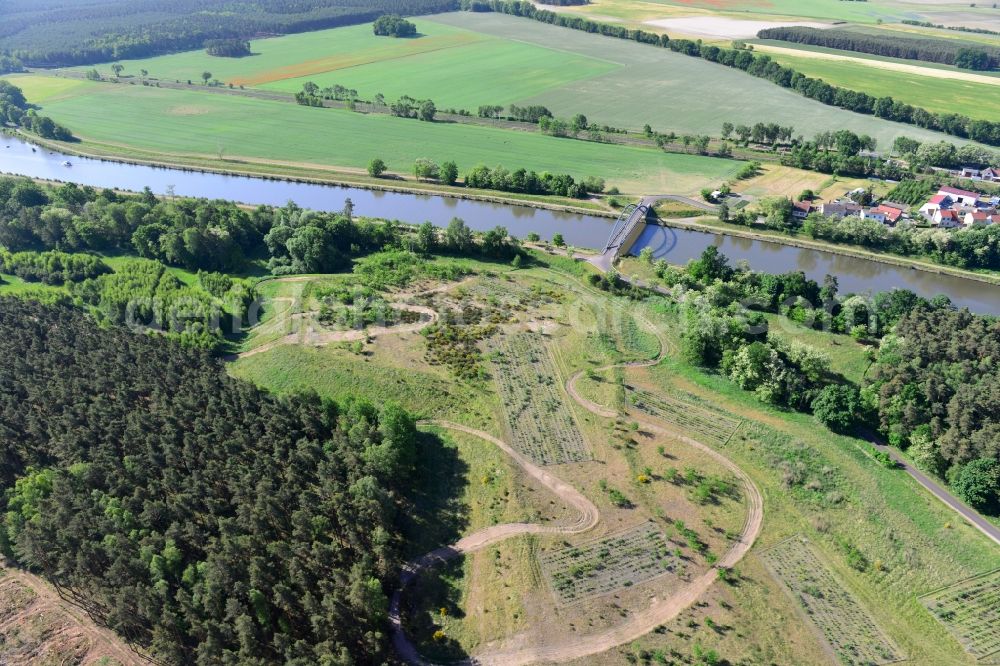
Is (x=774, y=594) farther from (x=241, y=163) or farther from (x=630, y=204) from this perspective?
(x=241, y=163)

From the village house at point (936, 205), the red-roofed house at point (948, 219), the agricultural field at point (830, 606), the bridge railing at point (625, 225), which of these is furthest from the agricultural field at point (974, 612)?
the village house at point (936, 205)

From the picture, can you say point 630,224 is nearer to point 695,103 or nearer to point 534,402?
point 534,402

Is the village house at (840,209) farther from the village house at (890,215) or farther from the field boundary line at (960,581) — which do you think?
the field boundary line at (960,581)

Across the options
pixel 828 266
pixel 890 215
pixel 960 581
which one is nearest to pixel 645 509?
pixel 960 581

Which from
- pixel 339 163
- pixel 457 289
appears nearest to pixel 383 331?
pixel 457 289

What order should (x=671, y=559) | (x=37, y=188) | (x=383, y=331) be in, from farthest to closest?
(x=37, y=188) → (x=383, y=331) → (x=671, y=559)

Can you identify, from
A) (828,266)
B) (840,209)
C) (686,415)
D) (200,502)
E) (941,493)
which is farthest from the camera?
(840,209)
